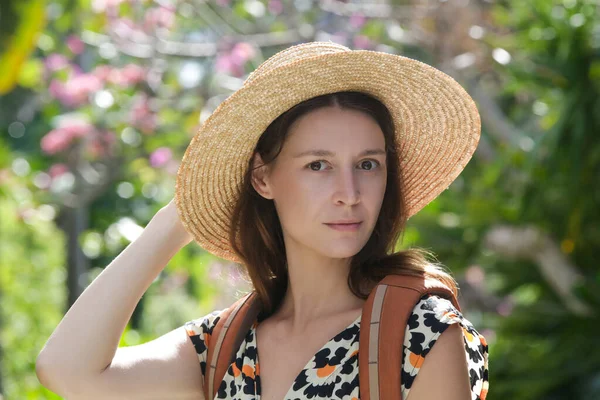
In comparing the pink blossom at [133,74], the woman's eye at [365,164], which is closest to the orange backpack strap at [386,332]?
the woman's eye at [365,164]

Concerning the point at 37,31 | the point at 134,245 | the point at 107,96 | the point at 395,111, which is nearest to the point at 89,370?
the point at 134,245

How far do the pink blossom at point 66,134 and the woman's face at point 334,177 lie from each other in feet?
23.0

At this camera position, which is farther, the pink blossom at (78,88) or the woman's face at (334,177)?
the pink blossom at (78,88)

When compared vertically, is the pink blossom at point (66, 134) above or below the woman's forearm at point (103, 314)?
above

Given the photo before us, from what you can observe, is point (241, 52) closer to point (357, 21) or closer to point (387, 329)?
point (357, 21)

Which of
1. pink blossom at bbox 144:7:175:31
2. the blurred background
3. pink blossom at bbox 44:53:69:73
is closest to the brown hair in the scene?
the blurred background

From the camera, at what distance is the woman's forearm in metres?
2.23

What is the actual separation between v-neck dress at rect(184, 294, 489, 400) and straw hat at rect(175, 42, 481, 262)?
347 mm

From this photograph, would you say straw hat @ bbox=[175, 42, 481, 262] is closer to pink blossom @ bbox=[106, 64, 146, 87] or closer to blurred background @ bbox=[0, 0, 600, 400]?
blurred background @ bbox=[0, 0, 600, 400]

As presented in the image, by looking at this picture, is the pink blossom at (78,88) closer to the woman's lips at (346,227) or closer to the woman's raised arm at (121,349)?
the woman's raised arm at (121,349)

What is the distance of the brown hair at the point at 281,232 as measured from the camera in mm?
2236

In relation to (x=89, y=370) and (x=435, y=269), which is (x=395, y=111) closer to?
(x=435, y=269)

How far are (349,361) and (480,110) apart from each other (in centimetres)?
487

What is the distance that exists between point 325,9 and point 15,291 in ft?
31.6
